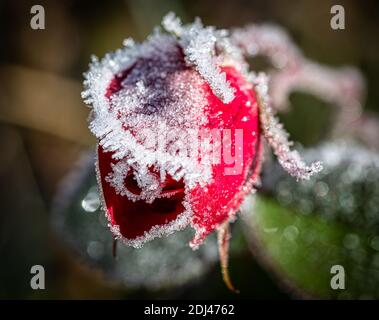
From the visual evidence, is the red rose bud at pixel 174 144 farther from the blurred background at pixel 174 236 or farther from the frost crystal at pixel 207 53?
the blurred background at pixel 174 236

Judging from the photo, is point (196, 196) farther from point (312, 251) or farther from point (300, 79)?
point (300, 79)

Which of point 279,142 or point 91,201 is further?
point 91,201

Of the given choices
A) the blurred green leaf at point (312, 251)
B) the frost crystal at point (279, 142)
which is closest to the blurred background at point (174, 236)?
the blurred green leaf at point (312, 251)

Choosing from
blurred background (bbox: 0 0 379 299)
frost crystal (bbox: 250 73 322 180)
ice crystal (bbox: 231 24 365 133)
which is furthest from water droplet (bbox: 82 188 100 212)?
frost crystal (bbox: 250 73 322 180)

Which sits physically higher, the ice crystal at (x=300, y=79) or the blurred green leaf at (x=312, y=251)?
the ice crystal at (x=300, y=79)

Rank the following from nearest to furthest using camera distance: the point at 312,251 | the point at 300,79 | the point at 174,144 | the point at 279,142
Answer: the point at 174,144
the point at 279,142
the point at 312,251
the point at 300,79

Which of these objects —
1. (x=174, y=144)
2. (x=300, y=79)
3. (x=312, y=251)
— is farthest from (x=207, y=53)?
(x=300, y=79)
